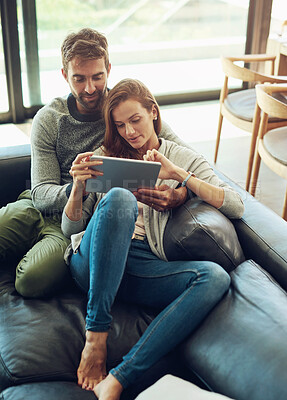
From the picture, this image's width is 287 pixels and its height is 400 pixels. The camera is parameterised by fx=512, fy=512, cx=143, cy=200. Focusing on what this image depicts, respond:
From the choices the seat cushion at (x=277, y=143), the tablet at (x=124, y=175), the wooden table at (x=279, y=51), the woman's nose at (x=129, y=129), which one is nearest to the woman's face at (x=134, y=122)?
the woman's nose at (x=129, y=129)

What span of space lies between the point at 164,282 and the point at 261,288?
0.30 meters

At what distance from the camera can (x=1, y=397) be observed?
1408 mm

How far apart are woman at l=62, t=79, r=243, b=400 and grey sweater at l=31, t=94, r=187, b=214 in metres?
0.14

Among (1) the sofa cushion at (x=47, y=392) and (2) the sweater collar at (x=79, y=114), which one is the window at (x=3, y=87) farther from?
(1) the sofa cushion at (x=47, y=392)

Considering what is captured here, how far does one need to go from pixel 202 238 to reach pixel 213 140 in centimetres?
233

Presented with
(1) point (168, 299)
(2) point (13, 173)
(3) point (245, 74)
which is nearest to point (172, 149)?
(1) point (168, 299)

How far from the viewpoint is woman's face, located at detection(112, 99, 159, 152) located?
6.12ft

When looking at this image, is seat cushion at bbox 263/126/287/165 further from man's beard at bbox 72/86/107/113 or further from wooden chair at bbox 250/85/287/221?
man's beard at bbox 72/86/107/113

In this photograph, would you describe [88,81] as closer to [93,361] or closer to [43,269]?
[43,269]

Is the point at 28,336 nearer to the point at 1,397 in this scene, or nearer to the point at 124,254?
the point at 1,397

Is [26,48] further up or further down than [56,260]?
further up

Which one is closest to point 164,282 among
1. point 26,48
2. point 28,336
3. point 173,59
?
point 28,336

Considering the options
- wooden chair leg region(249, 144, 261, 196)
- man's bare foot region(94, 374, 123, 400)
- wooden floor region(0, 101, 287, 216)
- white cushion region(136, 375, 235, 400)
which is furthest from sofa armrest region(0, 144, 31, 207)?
wooden floor region(0, 101, 287, 216)

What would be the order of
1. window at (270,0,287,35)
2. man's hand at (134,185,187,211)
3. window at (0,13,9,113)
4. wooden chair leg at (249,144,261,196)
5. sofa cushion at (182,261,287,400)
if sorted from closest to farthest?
sofa cushion at (182,261,287,400), man's hand at (134,185,187,211), wooden chair leg at (249,144,261,196), window at (0,13,9,113), window at (270,0,287,35)
